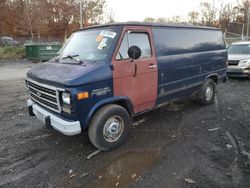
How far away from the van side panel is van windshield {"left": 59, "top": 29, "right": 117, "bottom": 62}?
1155 mm

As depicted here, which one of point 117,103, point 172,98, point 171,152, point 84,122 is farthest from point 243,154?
point 84,122

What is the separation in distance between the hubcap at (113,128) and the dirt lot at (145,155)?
0.26 metres

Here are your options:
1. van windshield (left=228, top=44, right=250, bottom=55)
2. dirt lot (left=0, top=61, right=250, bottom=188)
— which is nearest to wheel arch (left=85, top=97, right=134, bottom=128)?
dirt lot (left=0, top=61, right=250, bottom=188)

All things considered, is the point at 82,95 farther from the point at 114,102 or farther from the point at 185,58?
the point at 185,58

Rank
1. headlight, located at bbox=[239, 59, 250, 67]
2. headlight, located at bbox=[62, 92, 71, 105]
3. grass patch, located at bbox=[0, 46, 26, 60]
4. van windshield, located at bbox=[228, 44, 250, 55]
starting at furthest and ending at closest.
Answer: grass patch, located at bbox=[0, 46, 26, 60] → van windshield, located at bbox=[228, 44, 250, 55] → headlight, located at bbox=[239, 59, 250, 67] → headlight, located at bbox=[62, 92, 71, 105]

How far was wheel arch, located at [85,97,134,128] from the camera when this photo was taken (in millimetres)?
3955

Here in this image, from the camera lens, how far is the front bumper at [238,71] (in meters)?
10.6

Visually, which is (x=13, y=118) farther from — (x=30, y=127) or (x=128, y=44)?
(x=128, y=44)

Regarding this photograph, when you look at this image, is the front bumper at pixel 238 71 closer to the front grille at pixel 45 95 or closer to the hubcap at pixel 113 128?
the hubcap at pixel 113 128

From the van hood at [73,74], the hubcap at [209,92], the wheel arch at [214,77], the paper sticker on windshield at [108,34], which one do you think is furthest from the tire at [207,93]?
the van hood at [73,74]

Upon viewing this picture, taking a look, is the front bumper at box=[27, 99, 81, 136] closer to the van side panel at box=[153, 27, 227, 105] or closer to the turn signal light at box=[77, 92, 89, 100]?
the turn signal light at box=[77, 92, 89, 100]

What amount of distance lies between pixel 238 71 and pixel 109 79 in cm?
866

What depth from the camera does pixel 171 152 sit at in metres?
4.30

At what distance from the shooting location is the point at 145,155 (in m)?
4.21
